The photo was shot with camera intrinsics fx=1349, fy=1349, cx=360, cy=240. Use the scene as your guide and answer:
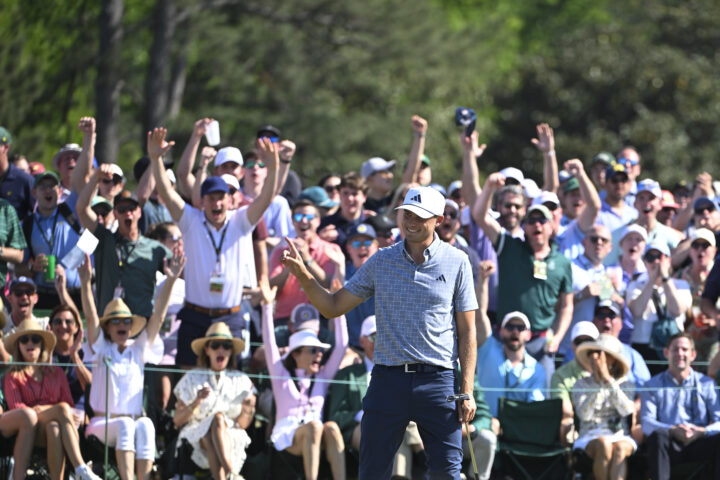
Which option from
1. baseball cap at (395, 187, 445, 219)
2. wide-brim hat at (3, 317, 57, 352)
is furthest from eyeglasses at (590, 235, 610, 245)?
wide-brim hat at (3, 317, 57, 352)

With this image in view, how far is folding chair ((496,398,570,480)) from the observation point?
10.1 m

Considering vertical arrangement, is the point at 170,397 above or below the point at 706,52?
below

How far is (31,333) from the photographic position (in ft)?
31.9

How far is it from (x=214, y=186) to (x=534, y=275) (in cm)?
262

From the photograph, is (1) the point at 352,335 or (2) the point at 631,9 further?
(2) the point at 631,9

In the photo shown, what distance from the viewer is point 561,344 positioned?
11.1m

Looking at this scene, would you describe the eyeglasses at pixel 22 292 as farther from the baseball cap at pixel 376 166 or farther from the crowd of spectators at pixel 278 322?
the baseball cap at pixel 376 166

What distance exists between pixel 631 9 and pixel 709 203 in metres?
30.7

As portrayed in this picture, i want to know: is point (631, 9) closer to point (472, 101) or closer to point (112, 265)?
point (472, 101)

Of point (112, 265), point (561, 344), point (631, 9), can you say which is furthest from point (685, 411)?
point (631, 9)

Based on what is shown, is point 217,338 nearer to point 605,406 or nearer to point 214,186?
point 214,186

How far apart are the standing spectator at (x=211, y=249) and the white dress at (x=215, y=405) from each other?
373 millimetres

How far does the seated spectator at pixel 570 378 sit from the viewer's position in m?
10.2

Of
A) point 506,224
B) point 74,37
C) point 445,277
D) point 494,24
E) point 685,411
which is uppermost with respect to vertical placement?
point 494,24
